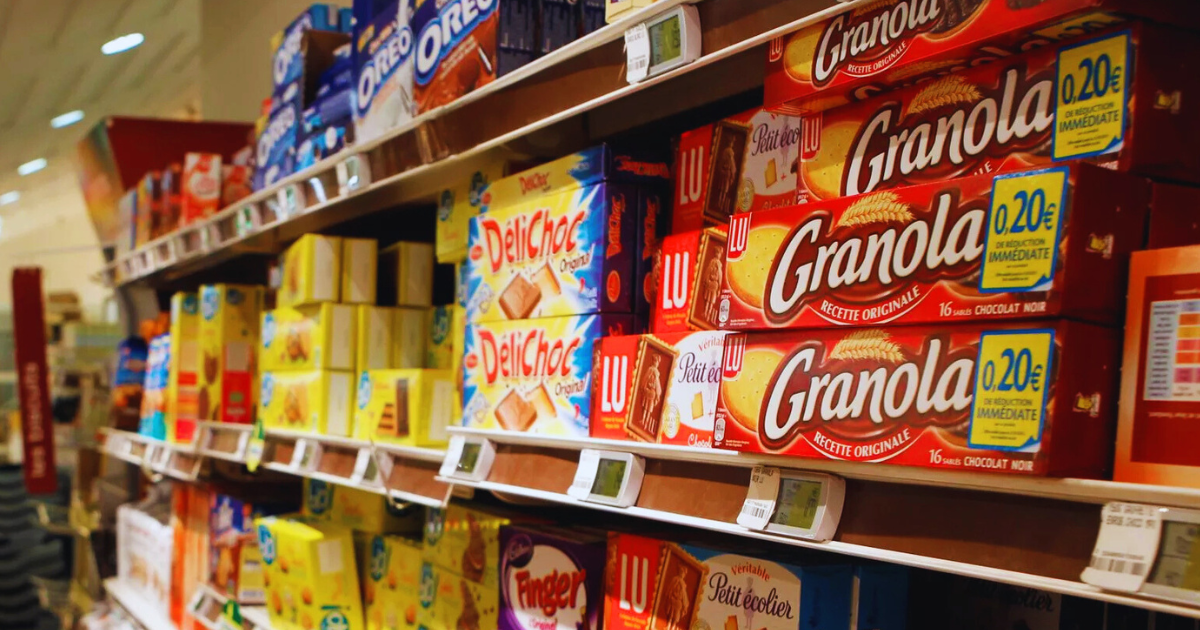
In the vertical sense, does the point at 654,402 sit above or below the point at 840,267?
below

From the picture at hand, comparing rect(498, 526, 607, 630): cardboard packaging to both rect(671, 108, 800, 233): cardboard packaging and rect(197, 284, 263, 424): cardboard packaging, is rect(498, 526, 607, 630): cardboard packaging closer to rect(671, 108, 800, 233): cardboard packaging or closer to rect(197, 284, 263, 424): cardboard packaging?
rect(671, 108, 800, 233): cardboard packaging

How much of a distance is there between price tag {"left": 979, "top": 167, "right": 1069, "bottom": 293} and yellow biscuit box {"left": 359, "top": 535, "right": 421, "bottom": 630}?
1418 mm

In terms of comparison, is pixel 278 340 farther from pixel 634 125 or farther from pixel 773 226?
pixel 773 226

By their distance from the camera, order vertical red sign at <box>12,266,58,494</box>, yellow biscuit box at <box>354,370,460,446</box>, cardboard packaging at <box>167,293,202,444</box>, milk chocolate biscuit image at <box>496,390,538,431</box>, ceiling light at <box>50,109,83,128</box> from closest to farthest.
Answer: milk chocolate biscuit image at <box>496,390,538,431</box>
yellow biscuit box at <box>354,370,460,446</box>
cardboard packaging at <box>167,293,202,444</box>
vertical red sign at <box>12,266,58,494</box>
ceiling light at <box>50,109,83,128</box>

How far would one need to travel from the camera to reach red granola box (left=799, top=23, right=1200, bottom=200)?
0.88 m

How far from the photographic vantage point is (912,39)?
100cm

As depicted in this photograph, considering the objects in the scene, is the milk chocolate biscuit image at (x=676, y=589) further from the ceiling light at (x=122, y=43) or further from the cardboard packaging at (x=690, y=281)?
the ceiling light at (x=122, y=43)

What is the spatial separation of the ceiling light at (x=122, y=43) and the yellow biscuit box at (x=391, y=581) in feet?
15.9

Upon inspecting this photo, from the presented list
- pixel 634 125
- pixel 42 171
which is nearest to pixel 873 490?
pixel 634 125

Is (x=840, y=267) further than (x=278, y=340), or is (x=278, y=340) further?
(x=278, y=340)

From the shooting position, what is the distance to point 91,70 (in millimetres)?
6953

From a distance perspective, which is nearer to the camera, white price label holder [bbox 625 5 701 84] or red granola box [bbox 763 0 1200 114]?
red granola box [bbox 763 0 1200 114]

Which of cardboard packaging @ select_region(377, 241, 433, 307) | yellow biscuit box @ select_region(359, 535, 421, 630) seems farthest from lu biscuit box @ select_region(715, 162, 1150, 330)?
cardboard packaging @ select_region(377, 241, 433, 307)

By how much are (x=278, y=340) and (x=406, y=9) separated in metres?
0.96
